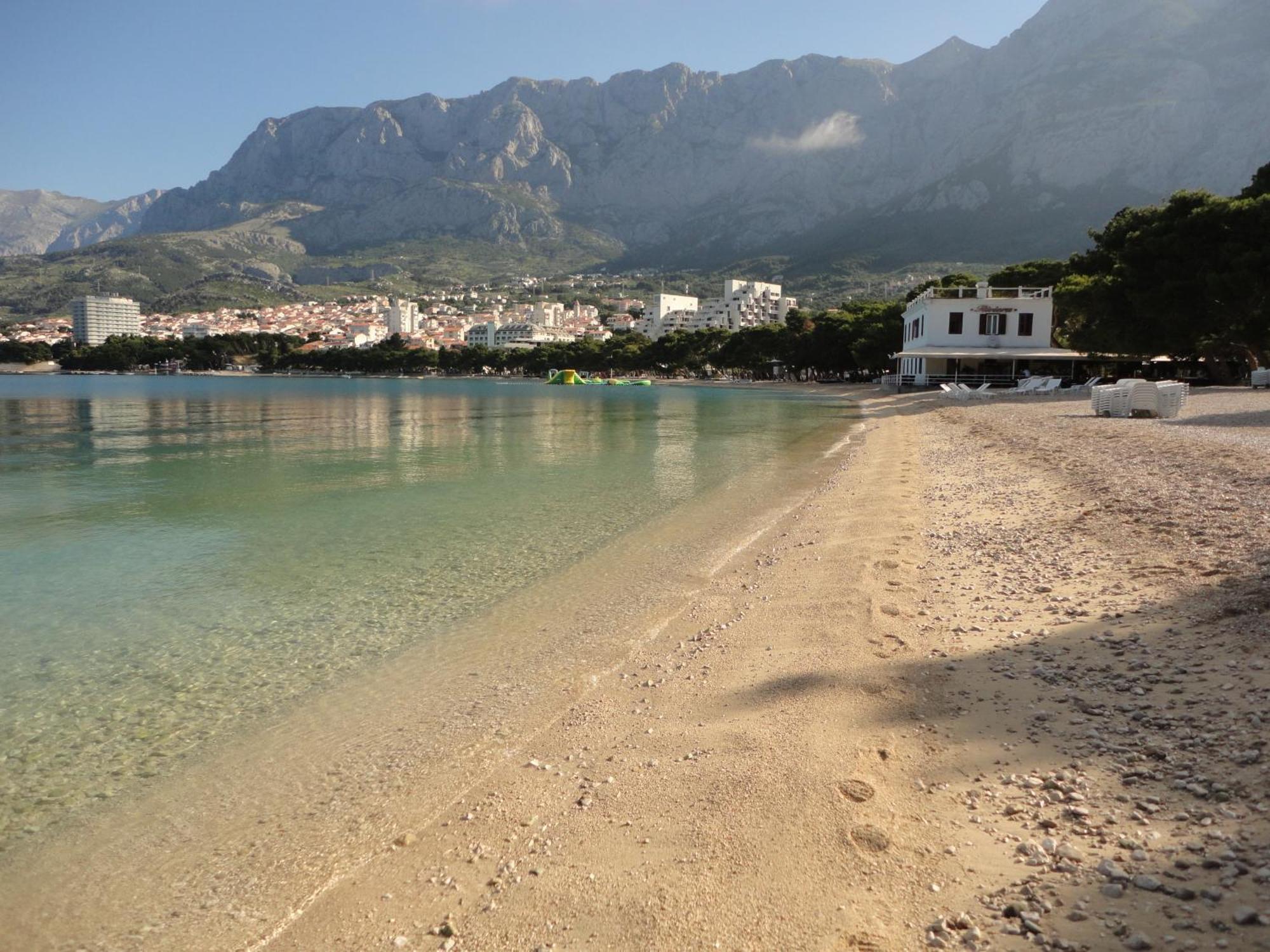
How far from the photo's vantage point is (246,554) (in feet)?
39.3

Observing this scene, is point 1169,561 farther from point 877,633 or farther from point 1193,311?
point 1193,311

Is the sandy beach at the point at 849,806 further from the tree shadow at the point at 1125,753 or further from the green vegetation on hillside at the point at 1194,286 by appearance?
the green vegetation on hillside at the point at 1194,286

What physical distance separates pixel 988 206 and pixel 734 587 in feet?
697

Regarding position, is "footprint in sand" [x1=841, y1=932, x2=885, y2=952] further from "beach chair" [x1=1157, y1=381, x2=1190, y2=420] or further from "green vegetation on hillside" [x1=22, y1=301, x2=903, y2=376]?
"green vegetation on hillside" [x1=22, y1=301, x2=903, y2=376]

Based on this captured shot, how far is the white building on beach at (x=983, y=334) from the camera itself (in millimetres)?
58062

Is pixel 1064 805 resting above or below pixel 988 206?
below

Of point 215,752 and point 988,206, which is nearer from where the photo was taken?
point 215,752

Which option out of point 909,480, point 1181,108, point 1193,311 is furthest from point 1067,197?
point 909,480

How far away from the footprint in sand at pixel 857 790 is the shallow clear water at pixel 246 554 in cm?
447

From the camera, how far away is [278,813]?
4816mm

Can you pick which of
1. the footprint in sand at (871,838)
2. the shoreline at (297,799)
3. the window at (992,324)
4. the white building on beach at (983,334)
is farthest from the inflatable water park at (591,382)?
the footprint in sand at (871,838)

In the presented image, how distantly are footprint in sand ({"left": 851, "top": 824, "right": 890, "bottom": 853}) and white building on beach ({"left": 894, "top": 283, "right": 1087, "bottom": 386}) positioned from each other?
57.4 meters

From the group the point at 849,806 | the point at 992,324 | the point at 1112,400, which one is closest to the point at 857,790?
the point at 849,806

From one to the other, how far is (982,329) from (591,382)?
6589 cm
